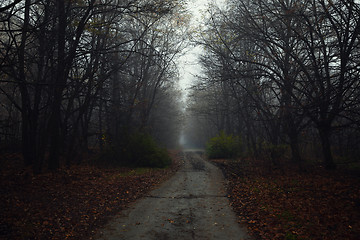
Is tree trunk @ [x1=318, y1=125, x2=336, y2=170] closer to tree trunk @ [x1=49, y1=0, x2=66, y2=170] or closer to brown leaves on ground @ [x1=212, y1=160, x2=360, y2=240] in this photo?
brown leaves on ground @ [x1=212, y1=160, x2=360, y2=240]

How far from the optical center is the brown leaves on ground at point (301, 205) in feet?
18.7

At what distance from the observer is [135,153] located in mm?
17562

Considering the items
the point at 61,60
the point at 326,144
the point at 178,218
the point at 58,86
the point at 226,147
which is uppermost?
the point at 61,60

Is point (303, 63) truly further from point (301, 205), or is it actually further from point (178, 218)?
point (178, 218)

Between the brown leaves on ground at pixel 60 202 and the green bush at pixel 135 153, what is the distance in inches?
201

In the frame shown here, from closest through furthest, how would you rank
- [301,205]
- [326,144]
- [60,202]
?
[301,205], [60,202], [326,144]

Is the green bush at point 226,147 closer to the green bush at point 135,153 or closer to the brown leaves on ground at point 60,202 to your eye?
the green bush at point 135,153

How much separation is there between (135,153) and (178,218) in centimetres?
1104

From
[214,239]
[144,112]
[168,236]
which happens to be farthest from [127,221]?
[144,112]

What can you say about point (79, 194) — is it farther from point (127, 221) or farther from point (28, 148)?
point (28, 148)

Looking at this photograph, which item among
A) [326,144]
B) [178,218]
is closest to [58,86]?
[178,218]

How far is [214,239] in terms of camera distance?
217 inches

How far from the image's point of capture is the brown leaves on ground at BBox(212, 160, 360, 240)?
224 inches

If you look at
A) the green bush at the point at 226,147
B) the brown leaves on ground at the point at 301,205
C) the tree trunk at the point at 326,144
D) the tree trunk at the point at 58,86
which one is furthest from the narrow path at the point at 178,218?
the green bush at the point at 226,147
